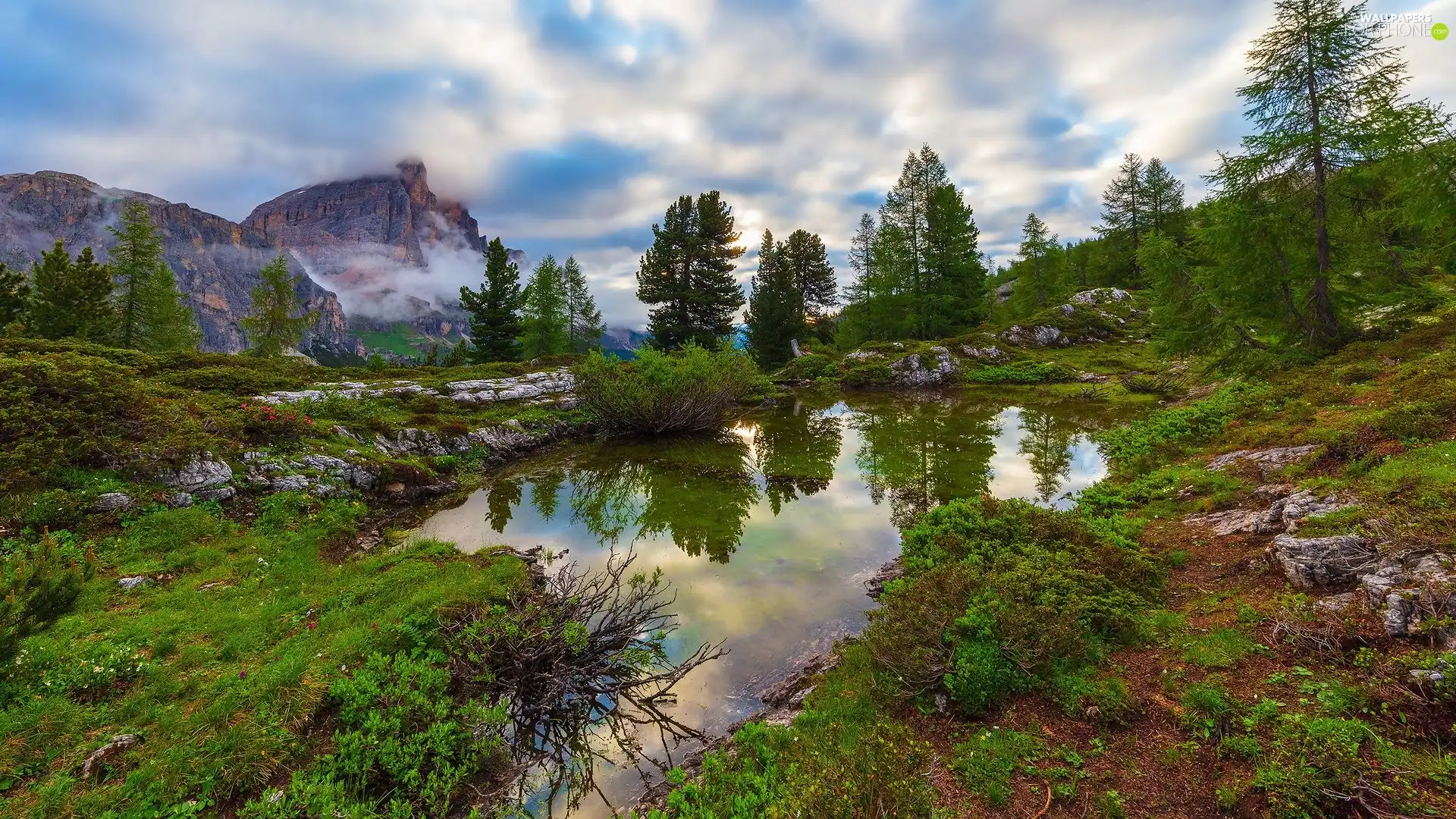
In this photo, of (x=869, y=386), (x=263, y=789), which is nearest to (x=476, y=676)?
(x=263, y=789)

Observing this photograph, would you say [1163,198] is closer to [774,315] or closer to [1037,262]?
[1037,262]

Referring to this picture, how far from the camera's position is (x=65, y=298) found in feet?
88.2

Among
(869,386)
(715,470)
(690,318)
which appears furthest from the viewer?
(690,318)

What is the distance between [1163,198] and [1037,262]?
1448 centimetres

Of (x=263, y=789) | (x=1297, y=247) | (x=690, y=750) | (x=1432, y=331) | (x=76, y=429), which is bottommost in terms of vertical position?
(x=690, y=750)

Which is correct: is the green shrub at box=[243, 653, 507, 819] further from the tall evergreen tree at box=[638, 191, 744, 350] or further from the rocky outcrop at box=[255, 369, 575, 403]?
the tall evergreen tree at box=[638, 191, 744, 350]

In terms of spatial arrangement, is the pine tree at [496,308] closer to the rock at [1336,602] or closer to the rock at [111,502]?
the rock at [111,502]

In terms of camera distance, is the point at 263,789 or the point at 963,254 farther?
the point at 963,254

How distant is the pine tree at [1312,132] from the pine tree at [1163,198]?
171 ft

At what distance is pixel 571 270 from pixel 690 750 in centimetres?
5656

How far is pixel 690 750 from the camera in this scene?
21.3ft

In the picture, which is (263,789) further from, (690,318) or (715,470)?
(690,318)

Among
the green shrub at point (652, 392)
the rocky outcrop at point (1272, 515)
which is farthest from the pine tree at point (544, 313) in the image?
the rocky outcrop at point (1272, 515)

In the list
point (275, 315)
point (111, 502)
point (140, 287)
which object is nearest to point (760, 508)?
point (111, 502)
